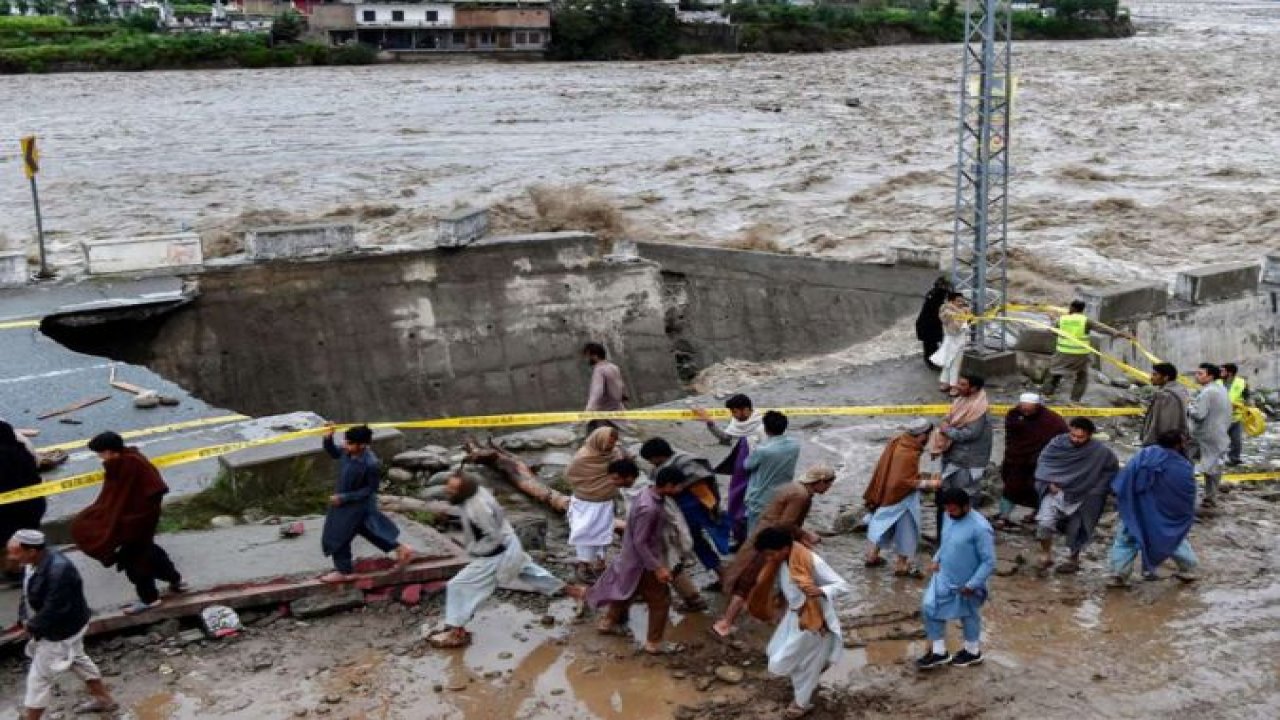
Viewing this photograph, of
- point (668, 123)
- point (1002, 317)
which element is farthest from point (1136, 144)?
point (1002, 317)

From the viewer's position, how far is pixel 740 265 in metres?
20.2

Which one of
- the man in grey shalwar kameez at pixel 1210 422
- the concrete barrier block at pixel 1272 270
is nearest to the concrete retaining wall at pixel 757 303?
the concrete barrier block at pixel 1272 270

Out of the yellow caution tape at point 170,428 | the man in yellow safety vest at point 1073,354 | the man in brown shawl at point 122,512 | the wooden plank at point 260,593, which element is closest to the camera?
the man in brown shawl at point 122,512

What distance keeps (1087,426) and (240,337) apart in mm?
11399

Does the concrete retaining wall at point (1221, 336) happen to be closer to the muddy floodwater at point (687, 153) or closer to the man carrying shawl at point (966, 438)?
the muddy floodwater at point (687, 153)

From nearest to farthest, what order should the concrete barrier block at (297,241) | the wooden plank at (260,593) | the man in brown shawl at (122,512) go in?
1. the man in brown shawl at (122,512)
2. the wooden plank at (260,593)
3. the concrete barrier block at (297,241)

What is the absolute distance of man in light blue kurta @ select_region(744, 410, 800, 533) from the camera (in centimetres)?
825

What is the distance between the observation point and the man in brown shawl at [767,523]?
24.2ft

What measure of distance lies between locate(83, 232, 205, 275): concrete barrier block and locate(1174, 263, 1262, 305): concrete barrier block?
13.1 m

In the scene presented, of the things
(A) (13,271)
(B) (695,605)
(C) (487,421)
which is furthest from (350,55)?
(B) (695,605)

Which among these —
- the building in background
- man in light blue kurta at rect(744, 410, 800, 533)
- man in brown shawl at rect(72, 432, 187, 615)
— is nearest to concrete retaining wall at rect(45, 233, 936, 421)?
man in brown shawl at rect(72, 432, 187, 615)

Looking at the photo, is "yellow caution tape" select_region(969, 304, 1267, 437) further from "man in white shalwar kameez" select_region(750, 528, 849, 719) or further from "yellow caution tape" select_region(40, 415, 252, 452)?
"yellow caution tape" select_region(40, 415, 252, 452)

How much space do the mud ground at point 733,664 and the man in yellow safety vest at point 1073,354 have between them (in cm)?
487

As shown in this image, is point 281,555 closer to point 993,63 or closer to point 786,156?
point 993,63
